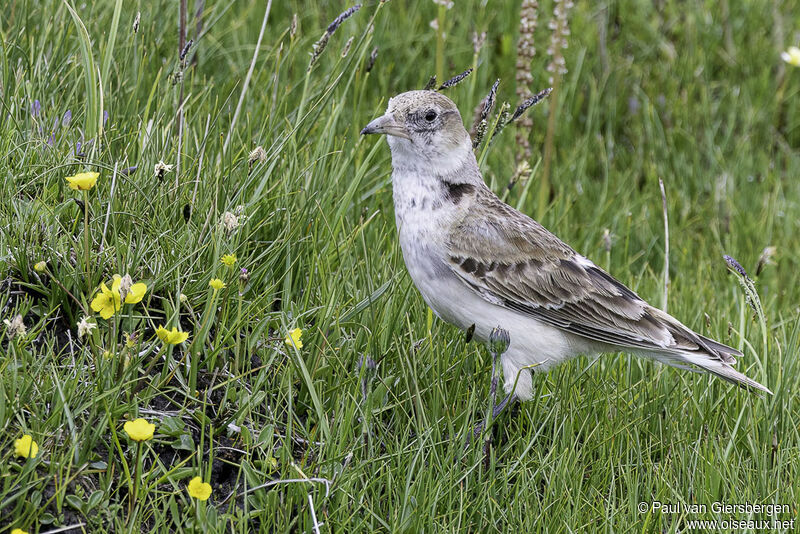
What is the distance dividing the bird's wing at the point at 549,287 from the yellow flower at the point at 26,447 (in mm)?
2029

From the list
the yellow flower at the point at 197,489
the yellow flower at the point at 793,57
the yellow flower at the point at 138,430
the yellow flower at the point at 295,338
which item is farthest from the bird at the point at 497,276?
the yellow flower at the point at 793,57

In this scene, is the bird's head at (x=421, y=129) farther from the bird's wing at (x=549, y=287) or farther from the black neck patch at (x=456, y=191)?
the bird's wing at (x=549, y=287)

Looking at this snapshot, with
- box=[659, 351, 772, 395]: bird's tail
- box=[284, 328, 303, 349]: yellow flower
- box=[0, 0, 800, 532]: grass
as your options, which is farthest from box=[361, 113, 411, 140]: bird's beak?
box=[659, 351, 772, 395]: bird's tail

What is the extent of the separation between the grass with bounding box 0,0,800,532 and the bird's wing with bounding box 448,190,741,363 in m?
0.29

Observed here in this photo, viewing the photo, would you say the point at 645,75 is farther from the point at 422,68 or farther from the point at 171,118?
the point at 171,118

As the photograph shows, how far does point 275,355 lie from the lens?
13.5ft

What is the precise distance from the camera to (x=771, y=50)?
26.9 ft

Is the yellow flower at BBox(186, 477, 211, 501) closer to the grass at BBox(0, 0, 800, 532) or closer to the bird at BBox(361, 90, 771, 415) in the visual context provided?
the grass at BBox(0, 0, 800, 532)

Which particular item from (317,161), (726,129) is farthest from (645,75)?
(317,161)

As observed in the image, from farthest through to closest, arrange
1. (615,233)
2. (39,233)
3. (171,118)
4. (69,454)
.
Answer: (615,233) → (171,118) → (39,233) → (69,454)

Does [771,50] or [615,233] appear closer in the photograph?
[615,233]

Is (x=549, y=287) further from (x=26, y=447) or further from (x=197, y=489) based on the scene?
(x=26, y=447)

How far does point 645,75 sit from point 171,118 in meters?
4.33

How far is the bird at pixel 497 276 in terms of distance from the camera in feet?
14.9
